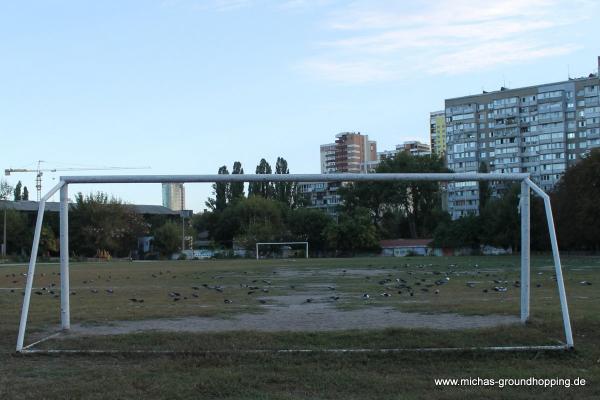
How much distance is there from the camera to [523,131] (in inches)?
5694

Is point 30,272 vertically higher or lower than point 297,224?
higher

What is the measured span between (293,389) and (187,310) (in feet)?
24.4

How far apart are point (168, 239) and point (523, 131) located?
83274mm

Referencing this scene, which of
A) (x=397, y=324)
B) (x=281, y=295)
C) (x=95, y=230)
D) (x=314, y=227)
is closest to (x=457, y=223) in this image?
(x=314, y=227)

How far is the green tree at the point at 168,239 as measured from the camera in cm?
9788

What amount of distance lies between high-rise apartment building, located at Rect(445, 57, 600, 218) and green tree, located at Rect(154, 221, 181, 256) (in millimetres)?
60127

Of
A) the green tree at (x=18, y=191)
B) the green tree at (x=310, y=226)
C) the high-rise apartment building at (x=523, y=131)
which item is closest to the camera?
the green tree at (x=310, y=226)

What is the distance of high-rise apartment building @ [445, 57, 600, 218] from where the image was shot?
5310 inches

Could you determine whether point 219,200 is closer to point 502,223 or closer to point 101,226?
point 101,226

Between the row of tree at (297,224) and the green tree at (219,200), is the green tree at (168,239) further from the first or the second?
the green tree at (219,200)

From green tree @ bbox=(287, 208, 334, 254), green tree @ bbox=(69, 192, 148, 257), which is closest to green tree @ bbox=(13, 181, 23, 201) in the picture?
green tree @ bbox=(69, 192, 148, 257)

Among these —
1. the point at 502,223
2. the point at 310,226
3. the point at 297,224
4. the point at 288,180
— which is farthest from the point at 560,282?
the point at 310,226

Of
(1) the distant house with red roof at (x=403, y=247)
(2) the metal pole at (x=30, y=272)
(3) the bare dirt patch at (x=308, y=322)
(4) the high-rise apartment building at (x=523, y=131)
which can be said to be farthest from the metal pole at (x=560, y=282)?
(4) the high-rise apartment building at (x=523, y=131)

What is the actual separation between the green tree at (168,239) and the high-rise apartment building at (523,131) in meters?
60.1
